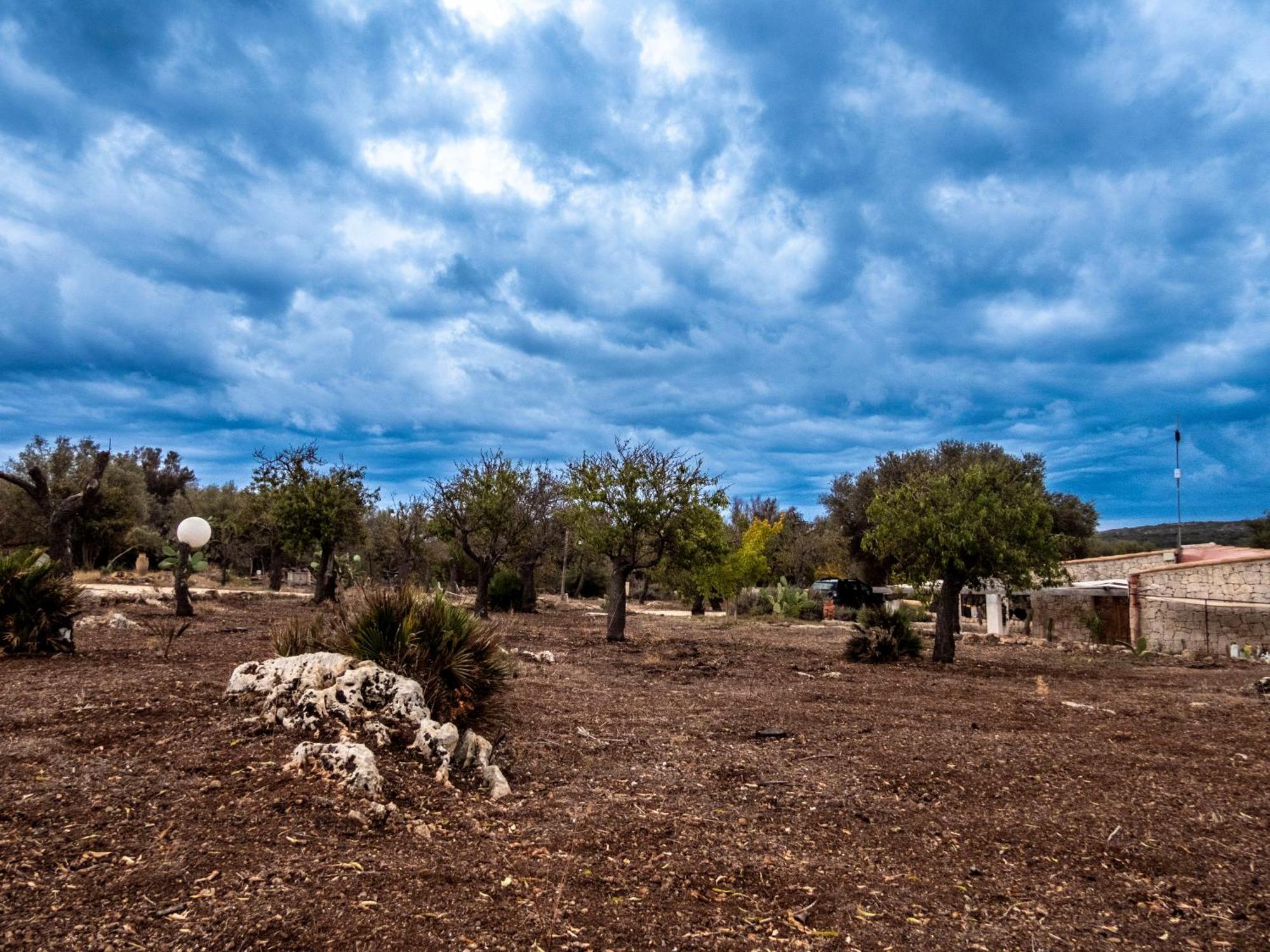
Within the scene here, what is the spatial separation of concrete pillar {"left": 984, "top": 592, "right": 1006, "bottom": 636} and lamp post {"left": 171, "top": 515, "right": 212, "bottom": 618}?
2332cm

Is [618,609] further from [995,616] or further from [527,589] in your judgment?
[995,616]

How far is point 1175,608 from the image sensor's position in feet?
63.7

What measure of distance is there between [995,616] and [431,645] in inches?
936

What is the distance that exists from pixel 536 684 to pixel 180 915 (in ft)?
22.0

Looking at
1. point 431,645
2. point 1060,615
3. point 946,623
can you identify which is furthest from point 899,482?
point 431,645

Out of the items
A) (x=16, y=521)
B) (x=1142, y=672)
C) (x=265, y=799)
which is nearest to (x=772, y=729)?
(x=265, y=799)

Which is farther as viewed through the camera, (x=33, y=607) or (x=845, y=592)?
(x=845, y=592)

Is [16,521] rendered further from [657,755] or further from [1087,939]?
[1087,939]

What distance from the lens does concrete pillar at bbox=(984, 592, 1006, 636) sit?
→ 2514 centimetres

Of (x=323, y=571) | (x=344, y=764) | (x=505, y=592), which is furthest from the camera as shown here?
(x=505, y=592)

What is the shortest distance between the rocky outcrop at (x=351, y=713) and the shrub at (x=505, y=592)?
22.3 metres

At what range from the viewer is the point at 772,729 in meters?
7.34

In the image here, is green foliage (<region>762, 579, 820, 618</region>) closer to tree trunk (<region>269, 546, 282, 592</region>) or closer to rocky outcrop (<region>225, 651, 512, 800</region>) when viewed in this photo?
tree trunk (<region>269, 546, 282, 592</region>)

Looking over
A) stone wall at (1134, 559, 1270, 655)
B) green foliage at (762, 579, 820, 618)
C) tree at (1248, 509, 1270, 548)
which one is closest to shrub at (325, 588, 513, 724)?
stone wall at (1134, 559, 1270, 655)
